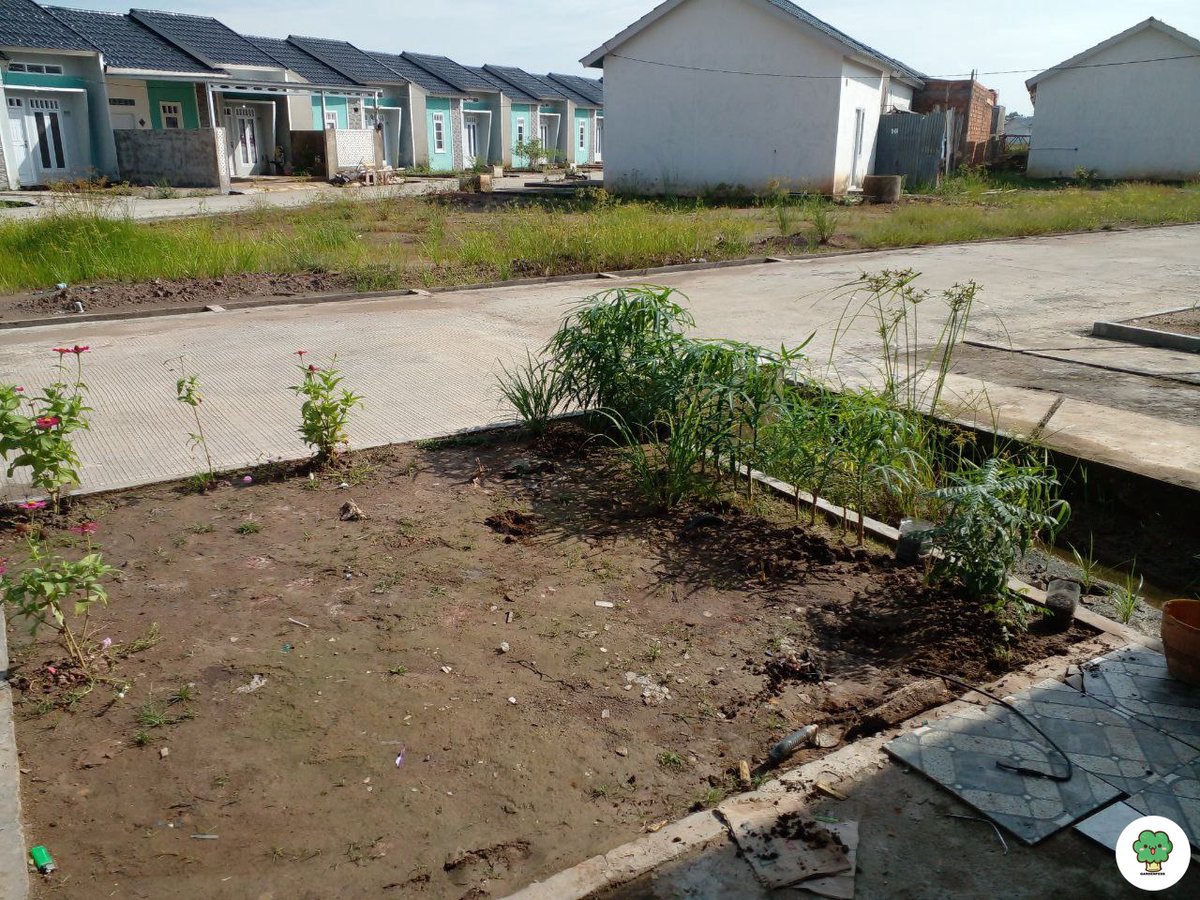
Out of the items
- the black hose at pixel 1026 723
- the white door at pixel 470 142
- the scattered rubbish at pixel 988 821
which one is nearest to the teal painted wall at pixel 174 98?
the white door at pixel 470 142

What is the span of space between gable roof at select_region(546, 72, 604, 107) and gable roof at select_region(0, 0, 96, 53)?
93.9 ft

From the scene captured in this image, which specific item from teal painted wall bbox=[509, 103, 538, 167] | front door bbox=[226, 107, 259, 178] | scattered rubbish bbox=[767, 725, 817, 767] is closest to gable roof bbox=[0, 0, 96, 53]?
front door bbox=[226, 107, 259, 178]

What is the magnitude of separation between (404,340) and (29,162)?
83.1 ft

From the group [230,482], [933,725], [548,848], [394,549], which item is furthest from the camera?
[230,482]

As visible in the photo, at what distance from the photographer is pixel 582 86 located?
5388 cm

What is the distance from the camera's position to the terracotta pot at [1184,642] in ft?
10.2

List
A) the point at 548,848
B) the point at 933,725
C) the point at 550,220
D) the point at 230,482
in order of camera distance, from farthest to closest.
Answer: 1. the point at 550,220
2. the point at 230,482
3. the point at 933,725
4. the point at 548,848

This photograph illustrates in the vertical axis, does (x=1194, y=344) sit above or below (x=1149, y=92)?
below

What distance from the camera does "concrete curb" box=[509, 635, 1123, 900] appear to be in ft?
7.74

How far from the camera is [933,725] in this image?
9.70ft

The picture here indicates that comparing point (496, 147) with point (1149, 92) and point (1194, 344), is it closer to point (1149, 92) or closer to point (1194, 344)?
point (1149, 92)

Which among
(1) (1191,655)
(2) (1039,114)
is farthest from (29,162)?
(2) (1039,114)

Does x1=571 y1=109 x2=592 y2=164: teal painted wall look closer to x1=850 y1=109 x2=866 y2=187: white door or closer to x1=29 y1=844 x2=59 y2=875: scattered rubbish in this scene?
x1=850 y1=109 x2=866 y2=187: white door

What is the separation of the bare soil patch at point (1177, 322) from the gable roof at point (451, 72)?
123 ft
